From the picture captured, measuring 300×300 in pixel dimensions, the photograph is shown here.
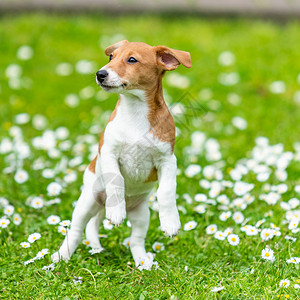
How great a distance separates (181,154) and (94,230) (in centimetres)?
165

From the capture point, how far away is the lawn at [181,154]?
9.68 ft

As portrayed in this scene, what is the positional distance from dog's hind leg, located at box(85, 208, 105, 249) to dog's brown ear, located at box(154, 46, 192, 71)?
1067 millimetres

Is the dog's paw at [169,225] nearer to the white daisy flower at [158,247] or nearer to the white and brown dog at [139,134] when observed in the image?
the white and brown dog at [139,134]

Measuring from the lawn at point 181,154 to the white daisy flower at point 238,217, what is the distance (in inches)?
0.7

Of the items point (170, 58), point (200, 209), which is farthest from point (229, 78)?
point (170, 58)

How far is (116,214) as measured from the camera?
2.71m

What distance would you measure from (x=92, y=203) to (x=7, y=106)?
10.2 ft

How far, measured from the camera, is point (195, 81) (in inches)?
252

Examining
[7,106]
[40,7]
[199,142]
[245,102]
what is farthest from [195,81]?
[40,7]

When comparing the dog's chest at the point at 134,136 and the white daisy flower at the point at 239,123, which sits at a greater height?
the dog's chest at the point at 134,136

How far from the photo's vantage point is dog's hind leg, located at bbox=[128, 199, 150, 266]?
10.2 ft

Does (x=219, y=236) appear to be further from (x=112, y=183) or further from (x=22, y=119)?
(x=22, y=119)

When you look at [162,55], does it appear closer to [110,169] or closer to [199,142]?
[110,169]

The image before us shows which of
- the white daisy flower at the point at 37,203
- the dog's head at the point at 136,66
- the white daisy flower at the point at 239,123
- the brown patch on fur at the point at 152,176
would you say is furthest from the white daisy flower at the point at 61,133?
the dog's head at the point at 136,66
